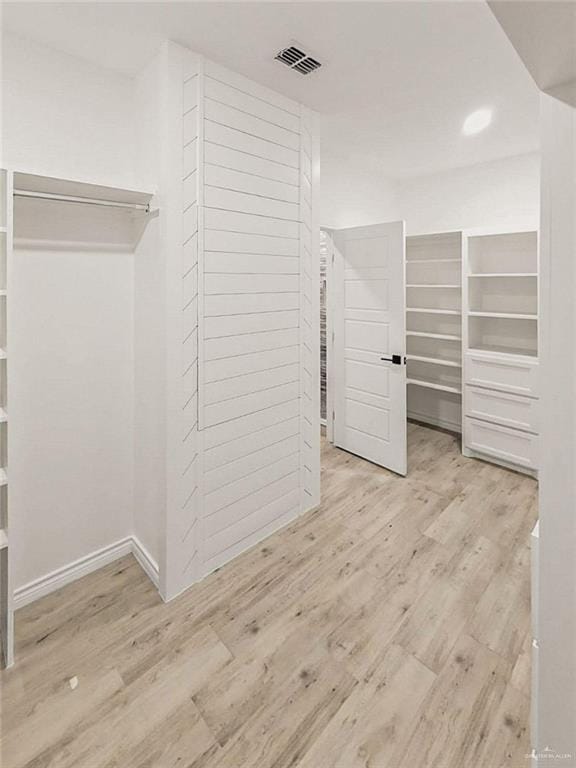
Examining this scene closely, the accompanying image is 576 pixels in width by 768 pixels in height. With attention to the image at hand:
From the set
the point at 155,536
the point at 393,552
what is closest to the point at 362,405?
the point at 393,552

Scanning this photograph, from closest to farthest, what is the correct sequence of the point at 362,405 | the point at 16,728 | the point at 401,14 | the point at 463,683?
1. the point at 16,728
2. the point at 463,683
3. the point at 401,14
4. the point at 362,405

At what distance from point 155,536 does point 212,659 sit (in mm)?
726

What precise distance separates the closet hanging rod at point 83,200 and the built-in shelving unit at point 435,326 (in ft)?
10.1

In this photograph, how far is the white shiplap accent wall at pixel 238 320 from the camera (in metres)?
2.19

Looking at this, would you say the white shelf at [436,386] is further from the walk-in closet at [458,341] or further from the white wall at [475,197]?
Answer: the white wall at [475,197]

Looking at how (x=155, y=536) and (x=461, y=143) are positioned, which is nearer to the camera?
(x=155, y=536)

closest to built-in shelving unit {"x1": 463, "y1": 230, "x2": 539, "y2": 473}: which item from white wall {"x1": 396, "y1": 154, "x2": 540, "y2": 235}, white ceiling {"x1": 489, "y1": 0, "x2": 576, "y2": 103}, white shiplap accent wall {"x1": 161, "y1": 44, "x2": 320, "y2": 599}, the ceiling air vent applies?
white wall {"x1": 396, "y1": 154, "x2": 540, "y2": 235}

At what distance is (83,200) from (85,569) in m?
1.97

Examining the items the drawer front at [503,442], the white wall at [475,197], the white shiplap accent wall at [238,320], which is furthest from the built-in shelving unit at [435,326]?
the white shiplap accent wall at [238,320]

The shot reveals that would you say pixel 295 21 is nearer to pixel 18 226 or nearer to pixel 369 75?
pixel 369 75

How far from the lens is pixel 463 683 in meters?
1.72

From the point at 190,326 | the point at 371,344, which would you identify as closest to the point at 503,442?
the point at 371,344

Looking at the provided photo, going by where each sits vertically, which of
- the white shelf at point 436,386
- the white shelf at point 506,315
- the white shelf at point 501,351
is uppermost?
the white shelf at point 506,315

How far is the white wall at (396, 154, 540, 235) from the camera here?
390 cm
